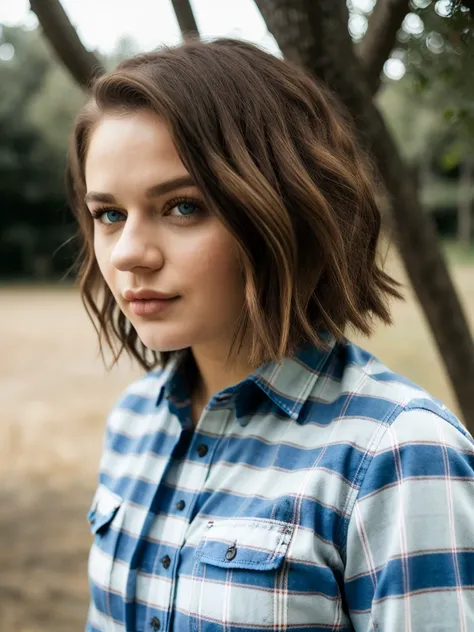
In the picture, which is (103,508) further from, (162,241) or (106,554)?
(162,241)

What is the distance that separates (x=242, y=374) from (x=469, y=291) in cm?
1420

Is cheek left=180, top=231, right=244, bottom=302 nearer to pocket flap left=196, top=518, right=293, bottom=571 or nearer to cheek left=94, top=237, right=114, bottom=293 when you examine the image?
cheek left=94, top=237, right=114, bottom=293

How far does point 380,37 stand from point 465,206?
86.1 ft

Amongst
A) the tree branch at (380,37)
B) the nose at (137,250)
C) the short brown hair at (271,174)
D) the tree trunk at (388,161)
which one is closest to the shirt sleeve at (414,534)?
the short brown hair at (271,174)

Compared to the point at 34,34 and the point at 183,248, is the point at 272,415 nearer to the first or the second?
the point at 183,248

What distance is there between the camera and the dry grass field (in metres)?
4.29

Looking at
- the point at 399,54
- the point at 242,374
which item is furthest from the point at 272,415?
the point at 399,54

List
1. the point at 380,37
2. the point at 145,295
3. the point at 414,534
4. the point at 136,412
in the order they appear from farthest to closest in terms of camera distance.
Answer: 1. the point at 380,37
2. the point at 136,412
3. the point at 145,295
4. the point at 414,534

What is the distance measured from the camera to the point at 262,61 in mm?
1431

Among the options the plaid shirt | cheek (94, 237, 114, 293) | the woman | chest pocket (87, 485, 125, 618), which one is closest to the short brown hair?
the woman

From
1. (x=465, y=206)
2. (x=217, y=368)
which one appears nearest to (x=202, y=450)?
(x=217, y=368)

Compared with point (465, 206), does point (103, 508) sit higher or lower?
lower

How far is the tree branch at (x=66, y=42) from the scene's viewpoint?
75.7 inches

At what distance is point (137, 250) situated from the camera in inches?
52.9
